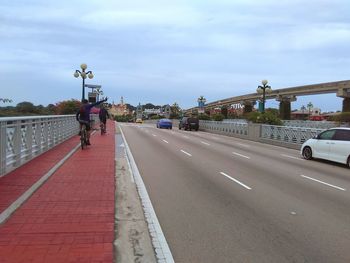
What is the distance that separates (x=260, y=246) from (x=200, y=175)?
7878mm

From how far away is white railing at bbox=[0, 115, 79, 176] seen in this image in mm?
11727

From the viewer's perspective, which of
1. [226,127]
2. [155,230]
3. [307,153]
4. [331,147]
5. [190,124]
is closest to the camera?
[155,230]

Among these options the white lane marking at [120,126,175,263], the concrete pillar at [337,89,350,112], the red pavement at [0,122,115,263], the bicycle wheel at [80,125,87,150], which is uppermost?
the concrete pillar at [337,89,350,112]

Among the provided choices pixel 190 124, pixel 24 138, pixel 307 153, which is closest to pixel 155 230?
pixel 24 138

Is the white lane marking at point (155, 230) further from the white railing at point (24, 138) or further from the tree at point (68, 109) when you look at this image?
the tree at point (68, 109)

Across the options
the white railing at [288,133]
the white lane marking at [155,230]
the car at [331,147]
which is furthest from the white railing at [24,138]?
the white railing at [288,133]

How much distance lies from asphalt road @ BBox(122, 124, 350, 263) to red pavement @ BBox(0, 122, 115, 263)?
39.9 inches

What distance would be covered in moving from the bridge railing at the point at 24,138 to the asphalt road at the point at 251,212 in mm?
3485

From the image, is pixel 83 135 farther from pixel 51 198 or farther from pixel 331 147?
pixel 51 198

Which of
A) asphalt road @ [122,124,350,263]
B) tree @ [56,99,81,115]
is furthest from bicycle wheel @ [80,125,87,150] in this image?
tree @ [56,99,81,115]

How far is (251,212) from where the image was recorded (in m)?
9.44

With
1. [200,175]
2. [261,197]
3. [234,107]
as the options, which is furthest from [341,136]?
[234,107]

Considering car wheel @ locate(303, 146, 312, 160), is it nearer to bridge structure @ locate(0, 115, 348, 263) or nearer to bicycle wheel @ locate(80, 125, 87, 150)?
bridge structure @ locate(0, 115, 348, 263)

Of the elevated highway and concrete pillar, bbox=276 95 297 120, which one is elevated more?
the elevated highway
